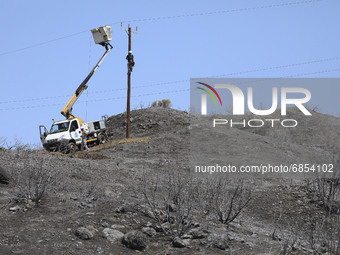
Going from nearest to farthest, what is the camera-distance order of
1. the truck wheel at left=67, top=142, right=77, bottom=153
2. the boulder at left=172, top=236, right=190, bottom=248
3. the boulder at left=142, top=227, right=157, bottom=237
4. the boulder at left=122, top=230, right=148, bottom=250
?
the boulder at left=122, top=230, right=148, bottom=250
the boulder at left=172, top=236, right=190, bottom=248
the boulder at left=142, top=227, right=157, bottom=237
the truck wheel at left=67, top=142, right=77, bottom=153

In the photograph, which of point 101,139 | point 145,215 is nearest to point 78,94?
point 101,139

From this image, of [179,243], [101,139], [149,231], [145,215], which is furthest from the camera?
[101,139]

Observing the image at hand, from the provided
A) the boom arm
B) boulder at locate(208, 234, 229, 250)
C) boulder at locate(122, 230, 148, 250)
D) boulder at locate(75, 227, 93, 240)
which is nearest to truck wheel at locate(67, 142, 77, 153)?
the boom arm

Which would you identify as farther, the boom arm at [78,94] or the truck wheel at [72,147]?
the boom arm at [78,94]

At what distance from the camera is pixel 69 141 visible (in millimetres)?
23438

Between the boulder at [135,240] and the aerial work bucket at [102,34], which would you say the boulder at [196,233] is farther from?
the aerial work bucket at [102,34]

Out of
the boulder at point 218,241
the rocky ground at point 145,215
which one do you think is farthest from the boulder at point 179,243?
the boulder at point 218,241

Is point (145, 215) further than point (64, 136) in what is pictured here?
No

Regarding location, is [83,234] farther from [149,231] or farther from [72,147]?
[72,147]

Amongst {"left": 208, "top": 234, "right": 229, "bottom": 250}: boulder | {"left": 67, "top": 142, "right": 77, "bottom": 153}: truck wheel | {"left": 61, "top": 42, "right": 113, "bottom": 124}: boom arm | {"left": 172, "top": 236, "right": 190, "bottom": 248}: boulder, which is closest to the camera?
{"left": 172, "top": 236, "right": 190, "bottom": 248}: boulder

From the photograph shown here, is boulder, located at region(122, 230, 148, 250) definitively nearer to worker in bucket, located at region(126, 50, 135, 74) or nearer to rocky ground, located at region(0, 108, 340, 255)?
rocky ground, located at region(0, 108, 340, 255)

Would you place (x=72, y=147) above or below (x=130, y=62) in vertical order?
below

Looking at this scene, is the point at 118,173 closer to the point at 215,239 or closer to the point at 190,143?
the point at 215,239

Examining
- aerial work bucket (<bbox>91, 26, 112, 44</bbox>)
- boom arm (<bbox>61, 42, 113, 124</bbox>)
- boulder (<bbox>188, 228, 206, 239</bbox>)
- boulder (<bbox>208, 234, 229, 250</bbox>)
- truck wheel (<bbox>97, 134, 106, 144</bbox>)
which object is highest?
aerial work bucket (<bbox>91, 26, 112, 44</bbox>)
